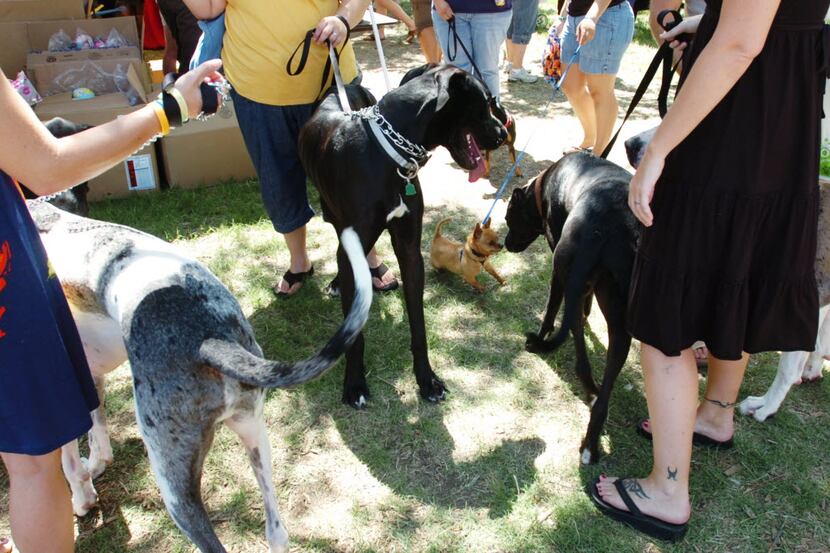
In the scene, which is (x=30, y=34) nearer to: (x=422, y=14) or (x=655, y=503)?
(x=422, y=14)

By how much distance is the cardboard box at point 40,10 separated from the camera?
19.8 ft

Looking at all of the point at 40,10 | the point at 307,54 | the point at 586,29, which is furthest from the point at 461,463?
the point at 40,10

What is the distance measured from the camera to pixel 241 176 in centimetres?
566

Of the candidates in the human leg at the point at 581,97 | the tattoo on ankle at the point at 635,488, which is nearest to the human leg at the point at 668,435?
the tattoo on ankle at the point at 635,488

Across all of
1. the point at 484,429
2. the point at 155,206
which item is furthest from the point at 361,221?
the point at 155,206

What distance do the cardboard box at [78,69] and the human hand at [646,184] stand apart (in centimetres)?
503

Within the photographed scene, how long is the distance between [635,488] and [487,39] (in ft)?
12.3

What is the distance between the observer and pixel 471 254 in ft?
12.9

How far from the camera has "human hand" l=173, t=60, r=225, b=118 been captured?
1.90 metres

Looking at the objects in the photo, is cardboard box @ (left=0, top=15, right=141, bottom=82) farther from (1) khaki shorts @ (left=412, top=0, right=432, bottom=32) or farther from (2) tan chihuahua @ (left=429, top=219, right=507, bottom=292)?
(2) tan chihuahua @ (left=429, top=219, right=507, bottom=292)

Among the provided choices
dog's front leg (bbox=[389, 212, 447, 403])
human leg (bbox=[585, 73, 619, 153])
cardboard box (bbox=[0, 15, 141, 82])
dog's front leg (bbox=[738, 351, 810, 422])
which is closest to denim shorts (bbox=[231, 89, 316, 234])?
dog's front leg (bbox=[389, 212, 447, 403])

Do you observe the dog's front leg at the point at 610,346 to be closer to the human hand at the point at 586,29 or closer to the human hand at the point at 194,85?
the human hand at the point at 194,85

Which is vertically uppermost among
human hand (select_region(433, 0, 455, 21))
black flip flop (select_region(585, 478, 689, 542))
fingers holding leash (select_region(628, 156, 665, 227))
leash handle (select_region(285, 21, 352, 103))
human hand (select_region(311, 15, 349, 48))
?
human hand (select_region(311, 15, 349, 48))

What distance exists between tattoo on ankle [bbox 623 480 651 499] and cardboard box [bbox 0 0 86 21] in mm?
6398
